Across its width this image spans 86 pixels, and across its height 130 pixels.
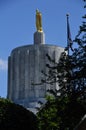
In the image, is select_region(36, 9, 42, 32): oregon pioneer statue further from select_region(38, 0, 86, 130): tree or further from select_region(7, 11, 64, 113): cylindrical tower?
select_region(38, 0, 86, 130): tree

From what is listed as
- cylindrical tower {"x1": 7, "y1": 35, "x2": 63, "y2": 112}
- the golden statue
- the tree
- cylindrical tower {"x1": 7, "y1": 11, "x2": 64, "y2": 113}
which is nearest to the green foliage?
the tree

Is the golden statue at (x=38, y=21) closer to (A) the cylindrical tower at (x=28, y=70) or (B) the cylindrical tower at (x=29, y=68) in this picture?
(B) the cylindrical tower at (x=29, y=68)

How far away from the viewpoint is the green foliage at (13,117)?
2323cm

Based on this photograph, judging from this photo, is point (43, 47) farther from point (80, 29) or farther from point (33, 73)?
point (80, 29)

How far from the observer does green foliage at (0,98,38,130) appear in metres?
23.2

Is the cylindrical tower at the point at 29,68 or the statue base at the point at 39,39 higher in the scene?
the statue base at the point at 39,39

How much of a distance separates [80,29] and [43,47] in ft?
342

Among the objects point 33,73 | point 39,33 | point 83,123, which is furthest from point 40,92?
point 83,123

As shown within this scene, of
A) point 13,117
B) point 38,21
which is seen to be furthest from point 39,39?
point 13,117

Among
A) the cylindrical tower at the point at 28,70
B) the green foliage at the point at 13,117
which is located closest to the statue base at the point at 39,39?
the cylindrical tower at the point at 28,70

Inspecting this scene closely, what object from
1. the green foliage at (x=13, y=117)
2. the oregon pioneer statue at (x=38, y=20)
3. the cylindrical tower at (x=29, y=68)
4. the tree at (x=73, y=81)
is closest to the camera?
the tree at (x=73, y=81)

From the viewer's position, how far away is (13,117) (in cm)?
2356

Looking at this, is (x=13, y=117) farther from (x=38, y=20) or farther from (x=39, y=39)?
(x=39, y=39)

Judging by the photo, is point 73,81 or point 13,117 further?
point 13,117
